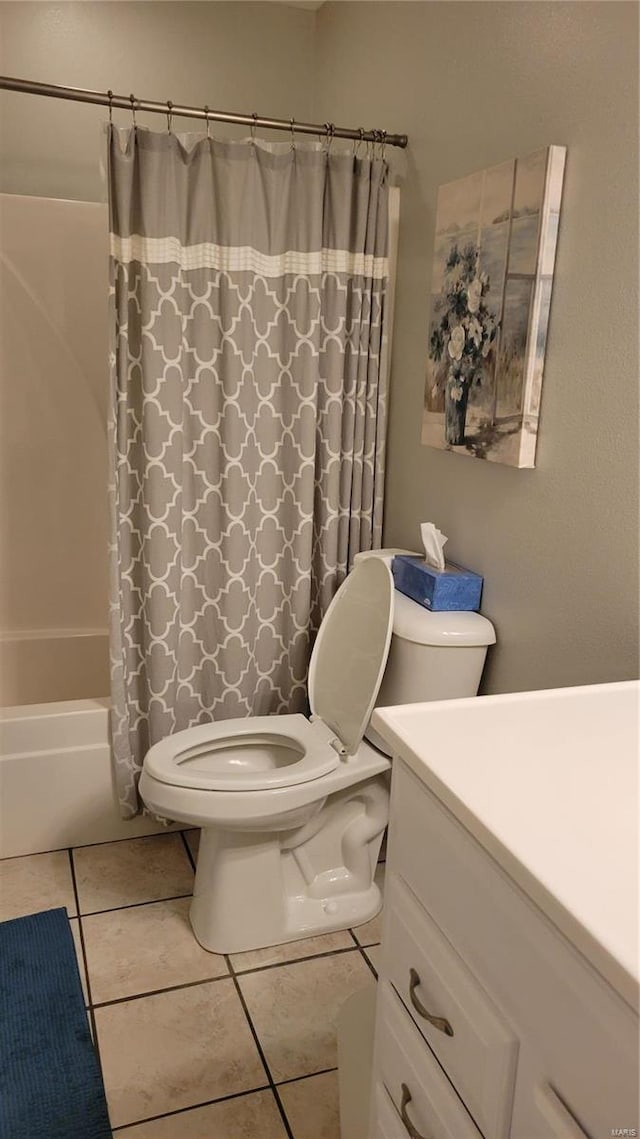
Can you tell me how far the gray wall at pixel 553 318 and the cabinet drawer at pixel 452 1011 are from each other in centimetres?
60

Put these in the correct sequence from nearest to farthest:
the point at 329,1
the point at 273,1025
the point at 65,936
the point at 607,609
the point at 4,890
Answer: the point at 607,609, the point at 273,1025, the point at 65,936, the point at 4,890, the point at 329,1

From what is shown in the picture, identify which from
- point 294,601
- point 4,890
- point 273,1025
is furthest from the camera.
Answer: point 294,601

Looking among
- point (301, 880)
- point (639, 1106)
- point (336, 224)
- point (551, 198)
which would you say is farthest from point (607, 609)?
point (336, 224)

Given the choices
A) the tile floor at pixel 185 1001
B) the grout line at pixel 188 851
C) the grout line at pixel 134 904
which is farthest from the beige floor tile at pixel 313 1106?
the grout line at pixel 188 851

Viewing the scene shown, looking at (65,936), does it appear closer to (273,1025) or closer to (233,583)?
(273,1025)

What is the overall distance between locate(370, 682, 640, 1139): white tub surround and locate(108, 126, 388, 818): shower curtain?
1.15m

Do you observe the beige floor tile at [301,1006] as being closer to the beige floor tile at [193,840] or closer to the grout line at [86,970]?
the grout line at [86,970]

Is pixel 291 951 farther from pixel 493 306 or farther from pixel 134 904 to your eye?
pixel 493 306

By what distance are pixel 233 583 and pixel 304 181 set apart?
1.01 metres

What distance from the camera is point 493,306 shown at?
169cm

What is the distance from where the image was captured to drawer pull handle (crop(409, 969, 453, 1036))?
3.01ft

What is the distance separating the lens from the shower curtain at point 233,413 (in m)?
1.93

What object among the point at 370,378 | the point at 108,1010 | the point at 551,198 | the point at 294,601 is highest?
the point at 551,198

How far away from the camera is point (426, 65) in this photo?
198 centimetres
